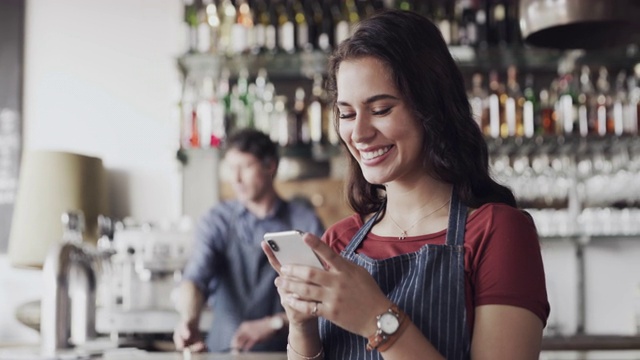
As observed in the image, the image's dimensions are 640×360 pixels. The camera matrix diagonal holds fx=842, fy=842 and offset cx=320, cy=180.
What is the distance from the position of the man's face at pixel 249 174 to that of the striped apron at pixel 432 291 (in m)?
2.07

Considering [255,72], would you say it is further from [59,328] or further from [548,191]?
[59,328]

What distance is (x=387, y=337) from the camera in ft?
3.88

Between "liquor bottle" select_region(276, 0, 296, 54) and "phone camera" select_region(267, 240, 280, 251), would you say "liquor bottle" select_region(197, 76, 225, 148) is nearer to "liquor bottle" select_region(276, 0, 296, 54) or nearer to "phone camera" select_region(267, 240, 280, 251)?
"liquor bottle" select_region(276, 0, 296, 54)

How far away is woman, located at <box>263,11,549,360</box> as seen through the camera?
3.90 feet

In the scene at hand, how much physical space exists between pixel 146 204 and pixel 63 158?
2.13 ft

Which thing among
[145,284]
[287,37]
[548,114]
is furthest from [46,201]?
[548,114]

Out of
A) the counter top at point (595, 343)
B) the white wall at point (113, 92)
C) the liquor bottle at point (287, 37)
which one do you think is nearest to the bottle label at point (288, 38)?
the liquor bottle at point (287, 37)

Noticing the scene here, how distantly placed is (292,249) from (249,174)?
2.23m

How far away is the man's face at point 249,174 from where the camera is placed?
340 centimetres

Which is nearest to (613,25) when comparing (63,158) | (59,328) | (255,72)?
(59,328)

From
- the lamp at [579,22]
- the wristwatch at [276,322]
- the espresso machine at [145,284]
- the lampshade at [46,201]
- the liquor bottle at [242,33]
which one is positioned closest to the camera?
the lamp at [579,22]

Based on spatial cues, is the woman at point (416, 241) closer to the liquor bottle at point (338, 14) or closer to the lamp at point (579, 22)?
the lamp at point (579, 22)

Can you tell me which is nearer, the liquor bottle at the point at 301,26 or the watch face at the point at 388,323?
the watch face at the point at 388,323

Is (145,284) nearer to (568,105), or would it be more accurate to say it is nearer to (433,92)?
(568,105)
